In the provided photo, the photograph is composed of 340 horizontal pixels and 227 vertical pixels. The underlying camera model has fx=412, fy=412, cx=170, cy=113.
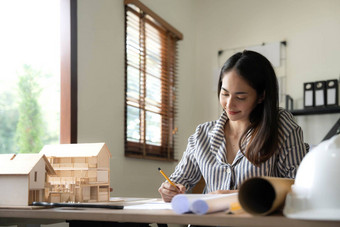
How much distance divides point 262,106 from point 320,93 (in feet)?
7.87

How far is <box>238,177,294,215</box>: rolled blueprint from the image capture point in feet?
2.76

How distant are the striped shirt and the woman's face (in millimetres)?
130

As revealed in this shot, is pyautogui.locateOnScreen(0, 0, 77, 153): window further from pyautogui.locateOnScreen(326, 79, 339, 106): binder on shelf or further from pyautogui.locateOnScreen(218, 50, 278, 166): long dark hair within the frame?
pyautogui.locateOnScreen(218, 50, 278, 166): long dark hair

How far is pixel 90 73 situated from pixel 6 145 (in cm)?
479

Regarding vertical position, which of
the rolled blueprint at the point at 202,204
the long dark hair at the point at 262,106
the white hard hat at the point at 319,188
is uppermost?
the long dark hair at the point at 262,106

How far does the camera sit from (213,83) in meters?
4.53

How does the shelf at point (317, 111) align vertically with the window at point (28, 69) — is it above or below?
below

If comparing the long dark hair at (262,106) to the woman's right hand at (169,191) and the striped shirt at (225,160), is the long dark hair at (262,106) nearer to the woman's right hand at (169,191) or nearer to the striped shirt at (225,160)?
the striped shirt at (225,160)

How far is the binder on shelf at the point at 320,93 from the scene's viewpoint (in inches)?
150

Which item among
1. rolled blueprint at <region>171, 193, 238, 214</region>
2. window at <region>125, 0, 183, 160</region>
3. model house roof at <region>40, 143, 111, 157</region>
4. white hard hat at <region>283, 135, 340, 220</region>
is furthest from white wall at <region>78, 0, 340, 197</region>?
white hard hat at <region>283, 135, 340, 220</region>

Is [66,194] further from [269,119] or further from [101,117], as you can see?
[101,117]

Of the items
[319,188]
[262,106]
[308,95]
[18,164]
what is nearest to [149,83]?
[308,95]

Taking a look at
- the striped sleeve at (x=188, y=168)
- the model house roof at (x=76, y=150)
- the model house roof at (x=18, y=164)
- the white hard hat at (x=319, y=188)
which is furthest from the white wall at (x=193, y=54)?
the white hard hat at (x=319, y=188)

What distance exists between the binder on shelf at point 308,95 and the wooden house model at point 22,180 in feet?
9.96
